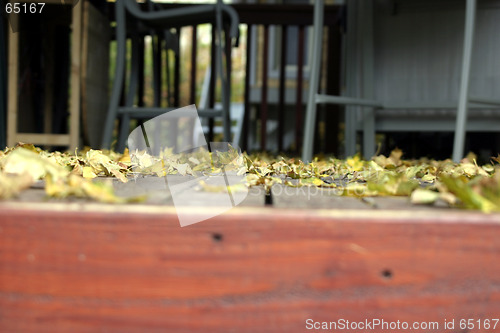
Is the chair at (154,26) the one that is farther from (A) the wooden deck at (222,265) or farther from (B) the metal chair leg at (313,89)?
(A) the wooden deck at (222,265)

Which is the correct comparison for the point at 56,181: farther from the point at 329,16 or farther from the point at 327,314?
the point at 329,16

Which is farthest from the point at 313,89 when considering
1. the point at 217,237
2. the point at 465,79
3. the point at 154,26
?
the point at 217,237

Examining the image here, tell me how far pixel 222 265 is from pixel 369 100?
159cm

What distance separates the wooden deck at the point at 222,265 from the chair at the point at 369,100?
1.21 metres

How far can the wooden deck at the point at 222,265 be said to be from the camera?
509 millimetres

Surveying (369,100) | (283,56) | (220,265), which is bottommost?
(220,265)

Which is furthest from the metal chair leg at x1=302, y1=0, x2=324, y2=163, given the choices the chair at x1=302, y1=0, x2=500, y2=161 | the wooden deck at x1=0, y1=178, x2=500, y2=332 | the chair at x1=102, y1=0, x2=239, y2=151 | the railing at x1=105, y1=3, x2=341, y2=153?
the wooden deck at x1=0, y1=178, x2=500, y2=332

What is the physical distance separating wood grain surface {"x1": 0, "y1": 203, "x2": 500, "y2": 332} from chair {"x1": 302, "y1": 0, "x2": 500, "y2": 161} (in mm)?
1210

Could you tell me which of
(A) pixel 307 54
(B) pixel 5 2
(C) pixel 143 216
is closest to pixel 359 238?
(C) pixel 143 216

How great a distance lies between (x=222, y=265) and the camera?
1.69 ft

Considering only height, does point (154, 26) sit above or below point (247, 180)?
above

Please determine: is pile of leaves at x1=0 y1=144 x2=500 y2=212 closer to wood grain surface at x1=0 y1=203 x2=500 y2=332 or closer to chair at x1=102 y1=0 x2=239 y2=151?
wood grain surface at x1=0 y1=203 x2=500 y2=332

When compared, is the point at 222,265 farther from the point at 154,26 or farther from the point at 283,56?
the point at 283,56

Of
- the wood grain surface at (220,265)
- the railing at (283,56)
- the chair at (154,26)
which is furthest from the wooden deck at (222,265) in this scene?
the railing at (283,56)
